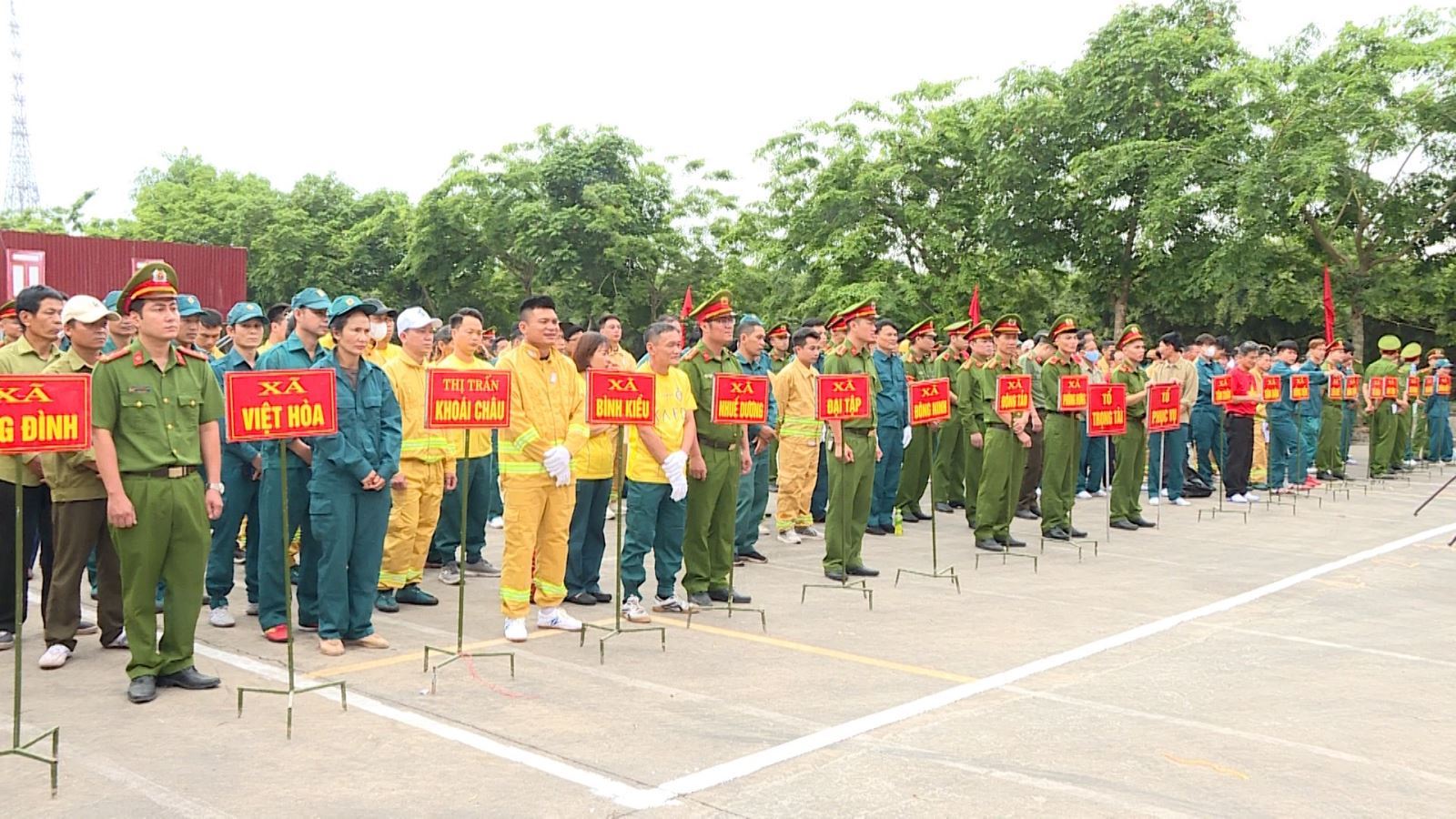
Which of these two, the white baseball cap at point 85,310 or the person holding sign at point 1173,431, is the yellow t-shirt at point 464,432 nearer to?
the white baseball cap at point 85,310

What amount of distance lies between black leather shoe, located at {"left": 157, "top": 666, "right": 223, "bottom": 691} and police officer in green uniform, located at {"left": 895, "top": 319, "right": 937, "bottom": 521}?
8254 millimetres

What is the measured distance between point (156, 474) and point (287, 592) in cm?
84

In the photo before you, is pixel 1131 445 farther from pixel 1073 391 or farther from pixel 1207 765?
pixel 1207 765

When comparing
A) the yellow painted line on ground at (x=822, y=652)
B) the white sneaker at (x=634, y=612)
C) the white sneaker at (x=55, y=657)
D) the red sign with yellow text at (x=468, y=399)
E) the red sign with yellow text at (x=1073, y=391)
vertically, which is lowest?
the white sneaker at (x=55, y=657)

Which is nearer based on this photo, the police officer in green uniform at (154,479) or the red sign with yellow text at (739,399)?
the police officer in green uniform at (154,479)

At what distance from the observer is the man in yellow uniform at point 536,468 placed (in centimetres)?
681

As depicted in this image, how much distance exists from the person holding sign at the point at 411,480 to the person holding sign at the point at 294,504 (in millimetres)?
651

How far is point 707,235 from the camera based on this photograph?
32375 mm

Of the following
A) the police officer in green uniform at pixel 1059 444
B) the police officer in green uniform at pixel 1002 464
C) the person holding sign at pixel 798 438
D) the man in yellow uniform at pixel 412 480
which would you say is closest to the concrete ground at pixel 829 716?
the man in yellow uniform at pixel 412 480

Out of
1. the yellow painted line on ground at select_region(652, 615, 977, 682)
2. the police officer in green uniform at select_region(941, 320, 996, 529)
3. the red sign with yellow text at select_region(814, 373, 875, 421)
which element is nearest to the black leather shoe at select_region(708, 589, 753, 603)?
the yellow painted line on ground at select_region(652, 615, 977, 682)

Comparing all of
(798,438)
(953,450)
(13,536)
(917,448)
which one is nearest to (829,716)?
(13,536)

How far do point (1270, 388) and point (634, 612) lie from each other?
10759 millimetres

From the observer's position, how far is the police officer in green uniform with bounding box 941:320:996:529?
12.0 m

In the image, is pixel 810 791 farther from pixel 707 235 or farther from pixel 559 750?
pixel 707 235
